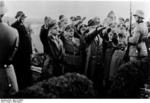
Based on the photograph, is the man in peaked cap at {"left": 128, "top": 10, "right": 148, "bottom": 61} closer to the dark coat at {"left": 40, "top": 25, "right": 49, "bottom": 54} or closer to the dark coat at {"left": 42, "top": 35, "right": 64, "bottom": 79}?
the dark coat at {"left": 42, "top": 35, "right": 64, "bottom": 79}

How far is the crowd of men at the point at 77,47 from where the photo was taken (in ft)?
9.12

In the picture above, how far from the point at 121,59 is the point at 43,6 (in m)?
0.98

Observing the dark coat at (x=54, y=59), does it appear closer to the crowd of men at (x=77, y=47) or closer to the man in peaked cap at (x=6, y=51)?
the crowd of men at (x=77, y=47)

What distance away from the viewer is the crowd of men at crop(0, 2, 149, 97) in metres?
2.78

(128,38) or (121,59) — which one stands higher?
(128,38)

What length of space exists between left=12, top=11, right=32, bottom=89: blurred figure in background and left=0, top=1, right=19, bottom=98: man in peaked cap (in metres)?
0.05

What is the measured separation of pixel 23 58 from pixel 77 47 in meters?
0.57

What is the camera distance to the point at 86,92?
2846 millimetres

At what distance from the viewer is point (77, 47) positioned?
2857mm

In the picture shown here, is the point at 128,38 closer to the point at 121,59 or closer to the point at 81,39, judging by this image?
the point at 121,59

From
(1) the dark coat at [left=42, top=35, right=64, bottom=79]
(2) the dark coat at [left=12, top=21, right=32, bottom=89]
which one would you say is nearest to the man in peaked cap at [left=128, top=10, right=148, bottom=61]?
(1) the dark coat at [left=42, top=35, right=64, bottom=79]

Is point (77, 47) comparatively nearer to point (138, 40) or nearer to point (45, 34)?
point (45, 34)

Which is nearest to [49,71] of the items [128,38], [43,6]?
[43,6]

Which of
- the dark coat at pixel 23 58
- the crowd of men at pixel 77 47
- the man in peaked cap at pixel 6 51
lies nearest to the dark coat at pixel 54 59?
the crowd of men at pixel 77 47
